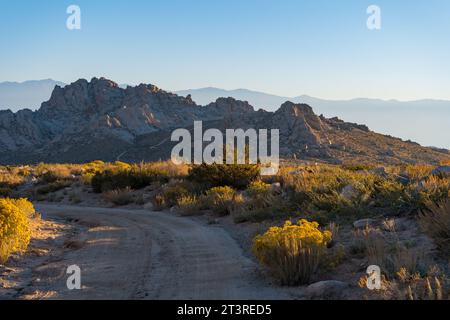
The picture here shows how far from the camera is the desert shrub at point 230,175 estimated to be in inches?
824

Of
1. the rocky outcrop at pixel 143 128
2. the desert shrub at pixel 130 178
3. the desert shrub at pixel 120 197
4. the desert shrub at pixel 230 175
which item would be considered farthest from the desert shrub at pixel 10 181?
the rocky outcrop at pixel 143 128

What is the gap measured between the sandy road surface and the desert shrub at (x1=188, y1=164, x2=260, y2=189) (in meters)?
5.73

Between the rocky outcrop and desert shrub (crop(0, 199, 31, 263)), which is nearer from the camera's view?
desert shrub (crop(0, 199, 31, 263))

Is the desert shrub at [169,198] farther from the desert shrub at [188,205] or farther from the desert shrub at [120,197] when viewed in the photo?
the desert shrub at [120,197]

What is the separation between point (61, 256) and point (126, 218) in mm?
5682

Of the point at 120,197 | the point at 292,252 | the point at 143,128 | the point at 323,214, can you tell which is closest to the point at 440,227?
the point at 292,252

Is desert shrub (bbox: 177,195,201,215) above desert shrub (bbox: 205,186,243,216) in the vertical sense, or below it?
below

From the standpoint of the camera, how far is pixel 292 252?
26.9 ft

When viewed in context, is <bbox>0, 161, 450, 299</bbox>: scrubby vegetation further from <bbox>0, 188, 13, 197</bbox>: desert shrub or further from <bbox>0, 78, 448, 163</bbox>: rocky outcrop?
<bbox>0, 78, 448, 163</bbox>: rocky outcrop

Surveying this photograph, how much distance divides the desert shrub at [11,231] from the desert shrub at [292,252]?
4931 mm

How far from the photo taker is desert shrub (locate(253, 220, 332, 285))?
26.5ft

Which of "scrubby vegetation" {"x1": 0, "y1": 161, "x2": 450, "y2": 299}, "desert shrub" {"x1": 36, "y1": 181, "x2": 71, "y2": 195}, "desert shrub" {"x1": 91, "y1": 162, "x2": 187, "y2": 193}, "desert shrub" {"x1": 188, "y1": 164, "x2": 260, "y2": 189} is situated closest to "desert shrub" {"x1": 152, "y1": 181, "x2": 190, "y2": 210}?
"scrubby vegetation" {"x1": 0, "y1": 161, "x2": 450, "y2": 299}

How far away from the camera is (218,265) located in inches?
376
